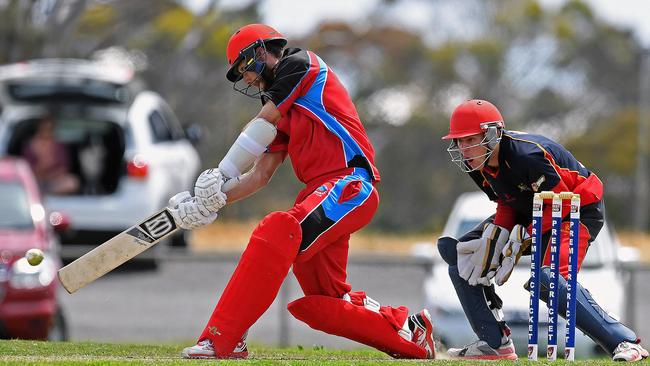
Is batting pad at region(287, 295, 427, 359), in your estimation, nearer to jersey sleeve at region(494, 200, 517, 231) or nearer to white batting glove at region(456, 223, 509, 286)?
white batting glove at region(456, 223, 509, 286)

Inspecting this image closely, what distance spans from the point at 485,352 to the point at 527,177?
119 centimetres

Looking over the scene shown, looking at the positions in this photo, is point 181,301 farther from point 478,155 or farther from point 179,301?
point 478,155

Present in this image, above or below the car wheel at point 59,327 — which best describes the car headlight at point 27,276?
above

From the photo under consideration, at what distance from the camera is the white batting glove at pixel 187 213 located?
8.46 m

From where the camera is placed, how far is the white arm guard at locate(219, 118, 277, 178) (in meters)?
8.46

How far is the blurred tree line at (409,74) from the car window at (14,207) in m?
13.7

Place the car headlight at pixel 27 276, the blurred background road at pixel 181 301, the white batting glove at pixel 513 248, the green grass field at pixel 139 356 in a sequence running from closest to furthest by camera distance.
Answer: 1. the green grass field at pixel 139 356
2. the white batting glove at pixel 513 248
3. the car headlight at pixel 27 276
4. the blurred background road at pixel 181 301

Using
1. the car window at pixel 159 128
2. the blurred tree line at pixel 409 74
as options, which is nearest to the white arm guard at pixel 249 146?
the car window at pixel 159 128

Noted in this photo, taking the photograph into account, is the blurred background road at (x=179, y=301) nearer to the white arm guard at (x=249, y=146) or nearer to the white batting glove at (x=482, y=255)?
the white batting glove at (x=482, y=255)

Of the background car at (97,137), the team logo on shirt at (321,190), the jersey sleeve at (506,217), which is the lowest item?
the jersey sleeve at (506,217)

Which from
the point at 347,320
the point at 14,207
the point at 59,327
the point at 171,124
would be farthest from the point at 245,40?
the point at 171,124

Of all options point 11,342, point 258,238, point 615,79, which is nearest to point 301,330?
point 11,342

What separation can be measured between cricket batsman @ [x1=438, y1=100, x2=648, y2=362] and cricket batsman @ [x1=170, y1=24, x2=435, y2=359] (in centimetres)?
45

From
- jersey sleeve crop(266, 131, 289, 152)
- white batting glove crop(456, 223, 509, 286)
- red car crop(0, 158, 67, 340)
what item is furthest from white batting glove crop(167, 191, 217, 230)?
red car crop(0, 158, 67, 340)
